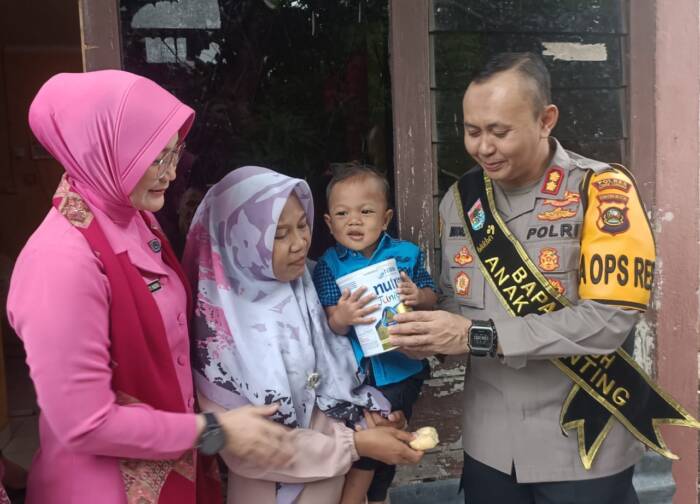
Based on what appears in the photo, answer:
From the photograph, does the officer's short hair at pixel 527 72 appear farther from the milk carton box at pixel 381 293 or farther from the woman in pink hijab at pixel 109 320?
the woman in pink hijab at pixel 109 320

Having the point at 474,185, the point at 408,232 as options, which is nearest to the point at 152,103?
the point at 474,185

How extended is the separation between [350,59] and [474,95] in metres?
1.63

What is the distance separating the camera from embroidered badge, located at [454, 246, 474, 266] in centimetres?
212

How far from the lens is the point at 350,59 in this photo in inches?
135

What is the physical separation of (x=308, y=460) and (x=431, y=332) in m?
0.51

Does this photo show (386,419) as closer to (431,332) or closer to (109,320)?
(431,332)

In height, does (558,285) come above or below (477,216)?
below

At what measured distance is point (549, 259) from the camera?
1.96 metres

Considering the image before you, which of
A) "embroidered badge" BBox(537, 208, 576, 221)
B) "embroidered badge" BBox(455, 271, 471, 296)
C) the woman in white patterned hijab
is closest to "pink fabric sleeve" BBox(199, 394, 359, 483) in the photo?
the woman in white patterned hijab

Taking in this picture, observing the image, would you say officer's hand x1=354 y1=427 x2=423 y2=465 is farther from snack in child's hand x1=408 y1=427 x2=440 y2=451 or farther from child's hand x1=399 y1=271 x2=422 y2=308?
child's hand x1=399 y1=271 x2=422 y2=308

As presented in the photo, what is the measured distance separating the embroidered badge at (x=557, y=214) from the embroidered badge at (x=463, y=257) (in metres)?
0.26

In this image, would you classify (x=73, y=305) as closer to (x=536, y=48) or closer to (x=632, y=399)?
(x=632, y=399)

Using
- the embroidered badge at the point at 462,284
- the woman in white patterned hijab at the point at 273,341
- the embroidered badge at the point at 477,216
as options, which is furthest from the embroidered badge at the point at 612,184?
the woman in white patterned hijab at the point at 273,341

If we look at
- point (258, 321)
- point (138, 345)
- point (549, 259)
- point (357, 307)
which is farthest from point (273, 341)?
point (549, 259)
